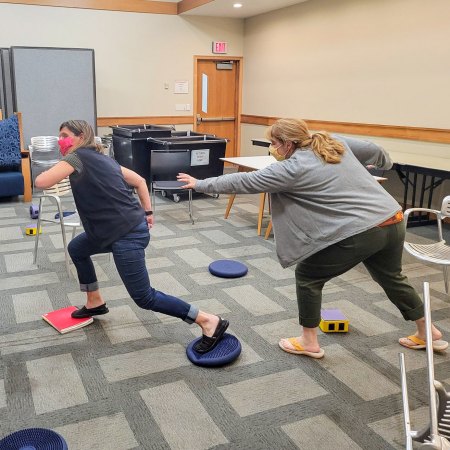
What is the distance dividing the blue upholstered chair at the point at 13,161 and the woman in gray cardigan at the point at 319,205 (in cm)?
442

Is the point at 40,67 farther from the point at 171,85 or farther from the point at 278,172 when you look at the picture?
the point at 278,172

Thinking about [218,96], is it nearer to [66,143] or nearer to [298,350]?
[66,143]

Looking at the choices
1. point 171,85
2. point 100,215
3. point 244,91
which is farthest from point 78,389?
point 244,91

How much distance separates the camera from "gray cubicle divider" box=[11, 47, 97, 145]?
675 centimetres

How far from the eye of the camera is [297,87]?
25.1 feet

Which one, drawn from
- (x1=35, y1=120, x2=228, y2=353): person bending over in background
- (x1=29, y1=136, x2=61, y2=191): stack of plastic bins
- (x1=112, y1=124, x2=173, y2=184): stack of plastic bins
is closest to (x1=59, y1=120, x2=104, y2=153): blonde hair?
(x1=35, y1=120, x2=228, y2=353): person bending over in background

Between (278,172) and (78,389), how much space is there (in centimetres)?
136

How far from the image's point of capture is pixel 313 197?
226cm

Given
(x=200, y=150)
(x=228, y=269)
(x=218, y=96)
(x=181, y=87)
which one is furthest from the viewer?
(x=218, y=96)

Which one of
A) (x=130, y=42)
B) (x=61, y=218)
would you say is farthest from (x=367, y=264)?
(x=130, y=42)

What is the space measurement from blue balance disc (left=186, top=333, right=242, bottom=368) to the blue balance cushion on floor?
1.04 m

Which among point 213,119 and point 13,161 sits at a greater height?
point 213,119

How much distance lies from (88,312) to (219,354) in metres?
0.91

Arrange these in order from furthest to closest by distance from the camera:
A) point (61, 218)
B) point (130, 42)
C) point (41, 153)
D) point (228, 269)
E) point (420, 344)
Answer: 1. point (130, 42)
2. point (41, 153)
3. point (228, 269)
4. point (61, 218)
5. point (420, 344)
